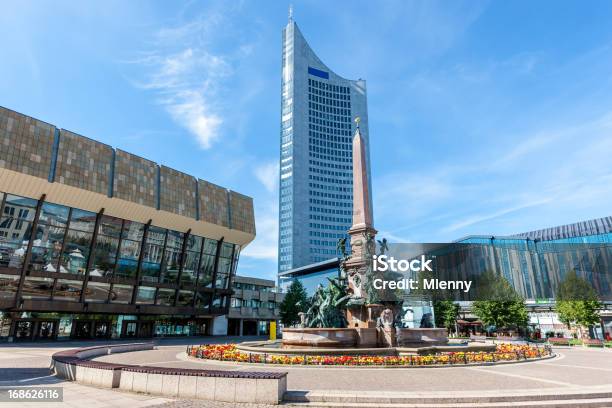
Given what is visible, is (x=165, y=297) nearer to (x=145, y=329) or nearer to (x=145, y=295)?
(x=145, y=295)

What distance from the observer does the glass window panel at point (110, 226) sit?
4388cm

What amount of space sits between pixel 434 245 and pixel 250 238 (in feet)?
112

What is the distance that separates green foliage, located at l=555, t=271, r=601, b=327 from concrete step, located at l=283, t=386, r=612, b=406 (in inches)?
1842

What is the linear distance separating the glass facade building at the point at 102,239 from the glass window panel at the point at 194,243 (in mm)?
165

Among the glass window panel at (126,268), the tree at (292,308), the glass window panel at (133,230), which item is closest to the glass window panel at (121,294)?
the glass window panel at (126,268)

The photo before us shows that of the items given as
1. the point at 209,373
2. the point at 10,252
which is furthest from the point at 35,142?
the point at 209,373

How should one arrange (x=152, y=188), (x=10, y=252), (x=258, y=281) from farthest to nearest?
(x=258, y=281), (x=152, y=188), (x=10, y=252)

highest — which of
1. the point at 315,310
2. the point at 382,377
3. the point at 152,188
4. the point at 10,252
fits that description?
the point at 152,188

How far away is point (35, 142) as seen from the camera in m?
37.2

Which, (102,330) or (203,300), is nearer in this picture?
(102,330)

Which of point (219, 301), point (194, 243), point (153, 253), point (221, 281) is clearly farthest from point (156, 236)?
point (219, 301)

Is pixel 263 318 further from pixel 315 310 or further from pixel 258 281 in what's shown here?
pixel 315 310

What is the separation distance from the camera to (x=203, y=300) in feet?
181

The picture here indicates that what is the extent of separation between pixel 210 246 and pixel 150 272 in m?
9.77
